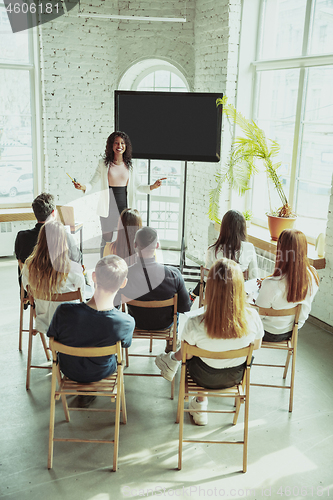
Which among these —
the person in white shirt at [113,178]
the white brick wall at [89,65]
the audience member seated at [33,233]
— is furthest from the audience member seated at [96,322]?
the white brick wall at [89,65]

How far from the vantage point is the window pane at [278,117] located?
4879 mm

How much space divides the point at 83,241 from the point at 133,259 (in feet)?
10.5

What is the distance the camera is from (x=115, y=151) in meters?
4.53

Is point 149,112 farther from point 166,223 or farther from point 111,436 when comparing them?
point 111,436

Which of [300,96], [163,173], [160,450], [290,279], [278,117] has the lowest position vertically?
[160,450]

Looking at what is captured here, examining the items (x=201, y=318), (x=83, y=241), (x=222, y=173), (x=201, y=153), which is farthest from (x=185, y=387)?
(x=83, y=241)

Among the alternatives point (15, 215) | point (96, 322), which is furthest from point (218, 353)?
point (15, 215)

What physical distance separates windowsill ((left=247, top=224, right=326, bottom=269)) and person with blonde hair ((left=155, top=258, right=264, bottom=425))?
1.89m

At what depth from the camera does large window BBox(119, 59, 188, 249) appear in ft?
19.9

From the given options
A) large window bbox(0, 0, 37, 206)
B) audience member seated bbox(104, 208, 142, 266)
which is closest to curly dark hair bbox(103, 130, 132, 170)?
audience member seated bbox(104, 208, 142, 266)

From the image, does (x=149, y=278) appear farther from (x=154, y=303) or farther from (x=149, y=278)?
(x=154, y=303)

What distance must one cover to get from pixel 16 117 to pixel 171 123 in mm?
2463

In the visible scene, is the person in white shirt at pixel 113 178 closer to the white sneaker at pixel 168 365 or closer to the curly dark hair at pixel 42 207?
the curly dark hair at pixel 42 207

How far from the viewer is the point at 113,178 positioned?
181 inches
